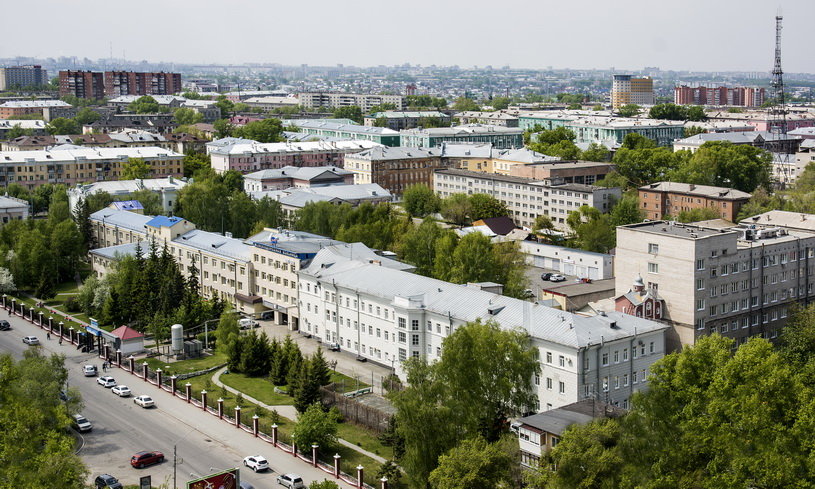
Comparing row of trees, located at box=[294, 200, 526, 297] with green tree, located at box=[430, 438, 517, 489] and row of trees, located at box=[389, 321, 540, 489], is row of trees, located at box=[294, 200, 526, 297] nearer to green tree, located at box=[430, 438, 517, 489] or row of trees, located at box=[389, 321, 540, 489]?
row of trees, located at box=[389, 321, 540, 489]

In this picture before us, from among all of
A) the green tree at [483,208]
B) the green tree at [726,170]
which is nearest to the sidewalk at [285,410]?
the green tree at [483,208]

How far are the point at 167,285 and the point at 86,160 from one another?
151 ft

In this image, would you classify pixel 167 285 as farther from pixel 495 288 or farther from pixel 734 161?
pixel 734 161

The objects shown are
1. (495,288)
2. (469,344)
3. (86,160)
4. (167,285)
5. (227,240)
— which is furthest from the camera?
(86,160)

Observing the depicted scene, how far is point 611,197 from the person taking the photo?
6925 centimetres

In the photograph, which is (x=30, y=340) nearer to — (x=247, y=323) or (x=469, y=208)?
(x=247, y=323)

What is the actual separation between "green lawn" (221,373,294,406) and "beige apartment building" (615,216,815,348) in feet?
48.1

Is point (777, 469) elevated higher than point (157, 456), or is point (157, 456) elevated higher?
point (777, 469)

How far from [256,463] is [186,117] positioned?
12564 centimetres

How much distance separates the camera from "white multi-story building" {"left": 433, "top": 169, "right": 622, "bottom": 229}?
6931 cm

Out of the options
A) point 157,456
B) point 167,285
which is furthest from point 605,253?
point 157,456

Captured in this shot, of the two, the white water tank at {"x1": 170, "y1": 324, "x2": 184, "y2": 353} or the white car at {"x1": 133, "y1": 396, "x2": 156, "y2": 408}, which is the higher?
the white water tank at {"x1": 170, "y1": 324, "x2": 184, "y2": 353}

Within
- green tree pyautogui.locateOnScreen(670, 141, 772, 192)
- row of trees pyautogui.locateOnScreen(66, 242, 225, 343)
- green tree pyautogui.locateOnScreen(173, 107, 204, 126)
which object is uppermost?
green tree pyautogui.locateOnScreen(173, 107, 204, 126)

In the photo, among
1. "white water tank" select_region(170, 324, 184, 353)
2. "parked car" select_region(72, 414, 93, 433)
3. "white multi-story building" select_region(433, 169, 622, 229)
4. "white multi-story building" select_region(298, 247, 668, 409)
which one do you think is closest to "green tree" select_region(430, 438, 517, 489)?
"white multi-story building" select_region(298, 247, 668, 409)
